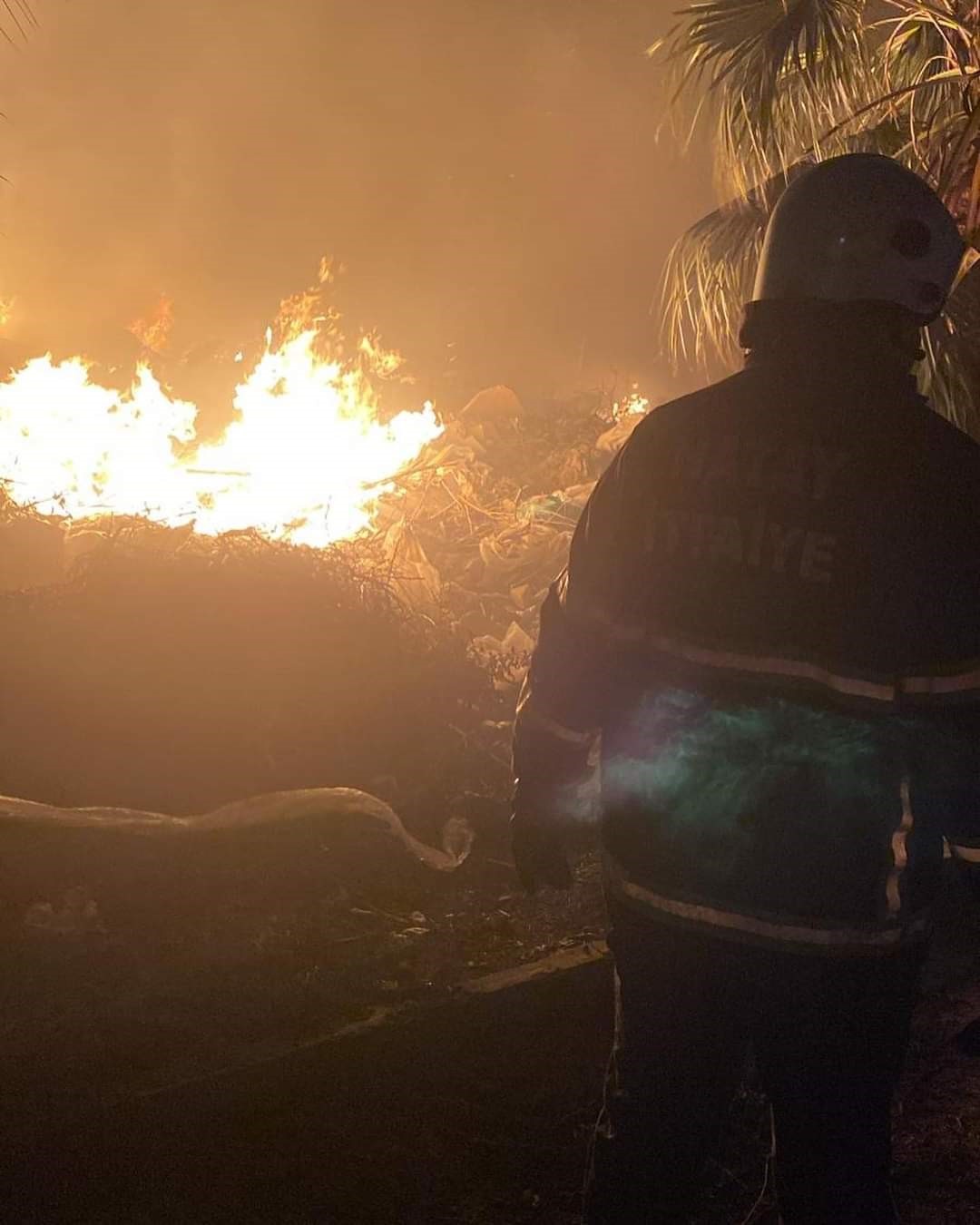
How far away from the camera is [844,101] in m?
6.37

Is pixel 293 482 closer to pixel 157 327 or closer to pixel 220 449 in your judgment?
pixel 220 449

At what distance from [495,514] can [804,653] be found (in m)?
8.39

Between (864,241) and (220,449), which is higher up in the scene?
(220,449)

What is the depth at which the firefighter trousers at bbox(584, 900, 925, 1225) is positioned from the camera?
5.19 ft

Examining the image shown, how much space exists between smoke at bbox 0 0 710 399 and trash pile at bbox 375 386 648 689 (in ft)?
12.2

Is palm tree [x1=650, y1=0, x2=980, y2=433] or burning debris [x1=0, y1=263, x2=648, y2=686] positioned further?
burning debris [x1=0, y1=263, x2=648, y2=686]

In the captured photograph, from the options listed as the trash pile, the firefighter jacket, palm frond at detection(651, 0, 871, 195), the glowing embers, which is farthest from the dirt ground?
palm frond at detection(651, 0, 871, 195)

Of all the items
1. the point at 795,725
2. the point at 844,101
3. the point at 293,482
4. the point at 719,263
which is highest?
the point at 844,101

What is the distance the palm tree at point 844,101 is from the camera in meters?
5.49

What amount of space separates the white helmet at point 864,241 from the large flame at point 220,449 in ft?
21.5

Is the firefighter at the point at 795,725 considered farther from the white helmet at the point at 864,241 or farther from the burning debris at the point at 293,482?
the burning debris at the point at 293,482

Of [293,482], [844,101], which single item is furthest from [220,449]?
[844,101]

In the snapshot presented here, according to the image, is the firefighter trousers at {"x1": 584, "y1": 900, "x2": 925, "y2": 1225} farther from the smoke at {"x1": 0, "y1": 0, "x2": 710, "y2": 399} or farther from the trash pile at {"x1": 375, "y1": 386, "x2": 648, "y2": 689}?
the smoke at {"x1": 0, "y1": 0, "x2": 710, "y2": 399}

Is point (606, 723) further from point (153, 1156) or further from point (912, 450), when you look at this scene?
point (153, 1156)
